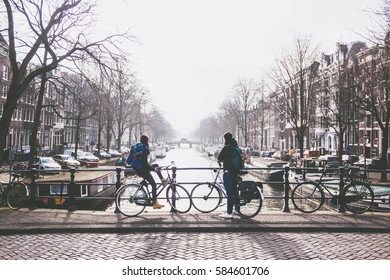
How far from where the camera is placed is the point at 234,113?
2489 inches

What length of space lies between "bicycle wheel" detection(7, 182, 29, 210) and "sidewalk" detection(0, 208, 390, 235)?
710mm

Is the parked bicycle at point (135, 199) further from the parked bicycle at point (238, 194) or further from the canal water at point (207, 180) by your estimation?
the canal water at point (207, 180)

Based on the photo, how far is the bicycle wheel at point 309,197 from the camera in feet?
29.5

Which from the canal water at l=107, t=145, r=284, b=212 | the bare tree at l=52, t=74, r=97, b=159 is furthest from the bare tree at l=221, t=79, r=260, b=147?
the bare tree at l=52, t=74, r=97, b=159

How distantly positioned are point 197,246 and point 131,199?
2.95 m

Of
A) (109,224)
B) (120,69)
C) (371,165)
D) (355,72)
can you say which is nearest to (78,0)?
(120,69)

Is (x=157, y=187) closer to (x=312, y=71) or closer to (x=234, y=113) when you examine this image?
(x=312, y=71)

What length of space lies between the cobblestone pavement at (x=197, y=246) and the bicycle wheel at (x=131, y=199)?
153cm

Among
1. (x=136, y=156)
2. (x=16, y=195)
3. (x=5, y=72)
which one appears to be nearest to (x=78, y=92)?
(x=16, y=195)

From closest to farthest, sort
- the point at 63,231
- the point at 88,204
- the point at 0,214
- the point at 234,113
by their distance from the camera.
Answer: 1. the point at 63,231
2. the point at 0,214
3. the point at 88,204
4. the point at 234,113

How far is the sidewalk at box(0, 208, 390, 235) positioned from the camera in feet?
23.6

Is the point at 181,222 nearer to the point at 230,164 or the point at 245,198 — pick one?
the point at 230,164

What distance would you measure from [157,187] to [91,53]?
23.3ft

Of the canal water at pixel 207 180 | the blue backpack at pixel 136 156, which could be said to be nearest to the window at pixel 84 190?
the canal water at pixel 207 180
